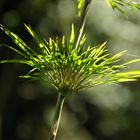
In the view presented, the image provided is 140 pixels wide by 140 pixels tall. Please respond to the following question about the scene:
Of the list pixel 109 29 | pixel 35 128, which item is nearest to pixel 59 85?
pixel 109 29

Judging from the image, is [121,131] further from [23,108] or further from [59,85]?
[59,85]

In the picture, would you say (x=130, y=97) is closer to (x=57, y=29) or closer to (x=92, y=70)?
(x=57, y=29)

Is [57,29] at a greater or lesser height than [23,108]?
greater

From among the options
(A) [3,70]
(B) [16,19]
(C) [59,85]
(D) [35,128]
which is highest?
(B) [16,19]

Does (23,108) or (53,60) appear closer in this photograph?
(53,60)

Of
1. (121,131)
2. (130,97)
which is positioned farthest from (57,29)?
(121,131)

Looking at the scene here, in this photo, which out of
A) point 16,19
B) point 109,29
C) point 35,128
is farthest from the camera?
point 35,128

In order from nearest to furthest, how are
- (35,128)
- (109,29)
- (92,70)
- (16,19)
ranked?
(92,70) → (16,19) → (109,29) → (35,128)

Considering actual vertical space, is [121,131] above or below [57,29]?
below

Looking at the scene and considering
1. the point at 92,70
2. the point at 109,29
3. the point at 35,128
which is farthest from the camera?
the point at 35,128
